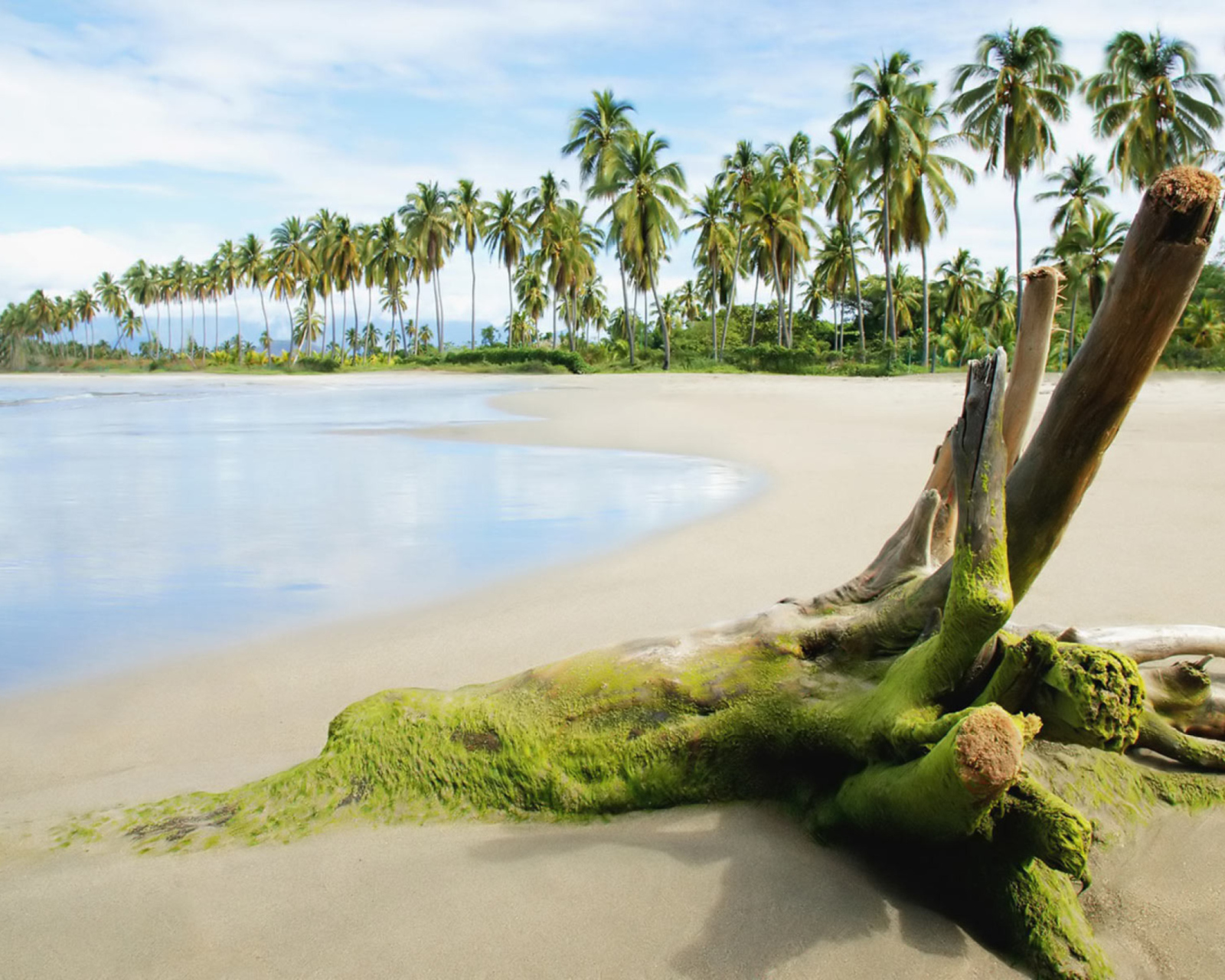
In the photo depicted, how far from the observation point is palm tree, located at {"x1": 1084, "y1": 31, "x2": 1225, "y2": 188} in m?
35.7

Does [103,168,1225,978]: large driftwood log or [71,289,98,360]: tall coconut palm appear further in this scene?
[71,289,98,360]: tall coconut palm

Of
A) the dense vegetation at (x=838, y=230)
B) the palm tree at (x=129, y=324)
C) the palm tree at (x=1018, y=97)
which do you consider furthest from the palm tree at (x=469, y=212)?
the palm tree at (x=129, y=324)

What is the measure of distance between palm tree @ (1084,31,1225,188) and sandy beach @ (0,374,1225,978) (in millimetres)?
36028

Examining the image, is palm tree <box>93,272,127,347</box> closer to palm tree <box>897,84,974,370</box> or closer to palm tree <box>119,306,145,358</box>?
palm tree <box>119,306,145,358</box>

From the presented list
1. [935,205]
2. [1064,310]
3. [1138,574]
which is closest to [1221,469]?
[1138,574]

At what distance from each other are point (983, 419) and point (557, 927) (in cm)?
158

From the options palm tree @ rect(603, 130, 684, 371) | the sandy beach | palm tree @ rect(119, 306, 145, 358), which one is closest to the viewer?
the sandy beach

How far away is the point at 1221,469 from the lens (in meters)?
8.99

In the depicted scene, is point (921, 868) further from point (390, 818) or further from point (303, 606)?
point (303, 606)

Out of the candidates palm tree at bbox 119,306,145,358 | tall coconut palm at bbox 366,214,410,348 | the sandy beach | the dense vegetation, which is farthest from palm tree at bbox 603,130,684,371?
palm tree at bbox 119,306,145,358

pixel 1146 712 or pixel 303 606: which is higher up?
pixel 1146 712

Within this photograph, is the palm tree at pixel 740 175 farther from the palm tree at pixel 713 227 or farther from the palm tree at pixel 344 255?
the palm tree at pixel 344 255

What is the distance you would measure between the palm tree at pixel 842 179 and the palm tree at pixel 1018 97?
4.75 metres

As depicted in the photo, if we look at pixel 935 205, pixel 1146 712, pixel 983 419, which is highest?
pixel 935 205
